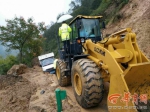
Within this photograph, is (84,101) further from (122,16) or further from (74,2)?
(74,2)

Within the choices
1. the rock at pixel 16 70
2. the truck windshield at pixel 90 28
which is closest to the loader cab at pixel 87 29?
the truck windshield at pixel 90 28

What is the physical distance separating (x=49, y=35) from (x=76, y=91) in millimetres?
51558

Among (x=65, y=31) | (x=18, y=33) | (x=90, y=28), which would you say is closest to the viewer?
(x=90, y=28)

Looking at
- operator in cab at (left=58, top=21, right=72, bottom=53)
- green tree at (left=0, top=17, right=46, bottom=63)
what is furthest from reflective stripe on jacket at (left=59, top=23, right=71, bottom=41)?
green tree at (left=0, top=17, right=46, bottom=63)

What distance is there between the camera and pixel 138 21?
11773mm

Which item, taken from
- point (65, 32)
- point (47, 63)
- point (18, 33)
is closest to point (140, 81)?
point (65, 32)

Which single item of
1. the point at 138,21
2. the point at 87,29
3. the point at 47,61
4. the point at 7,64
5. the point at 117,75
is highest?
the point at 138,21

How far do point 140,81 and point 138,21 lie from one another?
9.27 metres

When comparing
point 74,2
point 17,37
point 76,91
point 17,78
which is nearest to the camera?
point 76,91

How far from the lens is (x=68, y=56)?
612 centimetres

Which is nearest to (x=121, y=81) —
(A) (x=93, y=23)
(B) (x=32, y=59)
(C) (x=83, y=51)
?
(C) (x=83, y=51)

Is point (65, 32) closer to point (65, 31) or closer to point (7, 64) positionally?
point (65, 31)

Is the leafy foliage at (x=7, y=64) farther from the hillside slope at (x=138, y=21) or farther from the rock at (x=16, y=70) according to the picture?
the hillside slope at (x=138, y=21)

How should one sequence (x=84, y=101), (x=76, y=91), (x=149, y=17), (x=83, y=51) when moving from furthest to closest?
1. (x=149, y=17)
2. (x=83, y=51)
3. (x=76, y=91)
4. (x=84, y=101)
